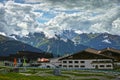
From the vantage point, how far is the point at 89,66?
7313 inches

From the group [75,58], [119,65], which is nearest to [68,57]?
[75,58]

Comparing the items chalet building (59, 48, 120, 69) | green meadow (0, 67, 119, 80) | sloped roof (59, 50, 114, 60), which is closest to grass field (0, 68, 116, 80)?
green meadow (0, 67, 119, 80)

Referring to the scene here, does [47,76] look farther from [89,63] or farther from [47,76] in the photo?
[89,63]

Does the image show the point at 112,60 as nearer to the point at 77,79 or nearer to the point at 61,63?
the point at 61,63

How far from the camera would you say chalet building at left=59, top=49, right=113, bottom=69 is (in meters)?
181

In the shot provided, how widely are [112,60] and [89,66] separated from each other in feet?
41.6

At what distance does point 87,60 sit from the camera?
187m

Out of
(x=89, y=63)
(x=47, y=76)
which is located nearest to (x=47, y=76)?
(x=47, y=76)

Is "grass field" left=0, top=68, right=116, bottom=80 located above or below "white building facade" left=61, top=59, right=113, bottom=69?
below

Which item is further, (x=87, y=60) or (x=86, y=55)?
(x=86, y=55)

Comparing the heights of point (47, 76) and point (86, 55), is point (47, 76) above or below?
below

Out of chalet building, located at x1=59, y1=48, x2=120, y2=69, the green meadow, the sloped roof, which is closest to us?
the green meadow

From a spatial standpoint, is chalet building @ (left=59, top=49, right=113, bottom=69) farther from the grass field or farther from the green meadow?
the grass field

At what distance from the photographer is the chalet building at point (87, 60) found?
181 m
